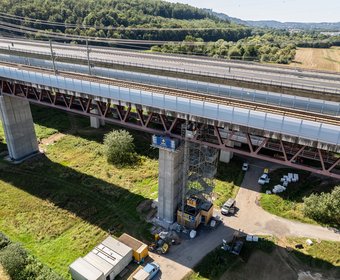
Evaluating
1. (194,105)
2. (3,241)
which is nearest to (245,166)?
(194,105)

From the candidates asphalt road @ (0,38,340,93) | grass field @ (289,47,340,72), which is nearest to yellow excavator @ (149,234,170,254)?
asphalt road @ (0,38,340,93)

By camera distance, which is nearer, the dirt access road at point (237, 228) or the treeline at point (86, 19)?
the dirt access road at point (237, 228)

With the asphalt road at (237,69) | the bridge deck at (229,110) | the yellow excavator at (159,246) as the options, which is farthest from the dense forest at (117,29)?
the yellow excavator at (159,246)

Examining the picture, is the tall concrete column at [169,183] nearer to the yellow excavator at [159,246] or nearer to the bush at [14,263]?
the yellow excavator at [159,246]

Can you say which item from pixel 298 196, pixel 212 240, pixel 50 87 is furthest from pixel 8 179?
pixel 298 196

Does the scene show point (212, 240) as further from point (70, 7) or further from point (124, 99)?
point (70, 7)
